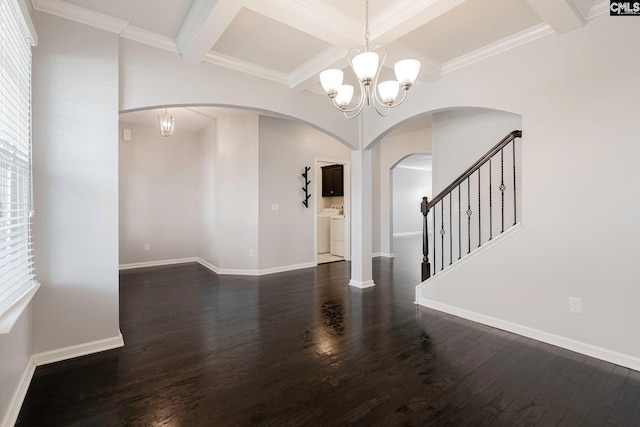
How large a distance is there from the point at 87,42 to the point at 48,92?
0.52m

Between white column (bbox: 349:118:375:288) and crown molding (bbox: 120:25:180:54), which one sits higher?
crown molding (bbox: 120:25:180:54)

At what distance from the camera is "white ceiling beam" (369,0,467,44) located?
2.17 m

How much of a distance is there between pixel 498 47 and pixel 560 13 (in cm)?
67

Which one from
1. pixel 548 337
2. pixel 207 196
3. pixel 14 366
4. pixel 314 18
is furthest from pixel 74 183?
pixel 548 337

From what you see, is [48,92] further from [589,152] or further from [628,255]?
[628,255]

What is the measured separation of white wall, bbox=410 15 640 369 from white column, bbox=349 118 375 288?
65.8 inches

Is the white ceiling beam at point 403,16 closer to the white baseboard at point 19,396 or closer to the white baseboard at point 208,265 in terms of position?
the white baseboard at point 19,396

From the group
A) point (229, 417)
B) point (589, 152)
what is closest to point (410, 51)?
point (589, 152)

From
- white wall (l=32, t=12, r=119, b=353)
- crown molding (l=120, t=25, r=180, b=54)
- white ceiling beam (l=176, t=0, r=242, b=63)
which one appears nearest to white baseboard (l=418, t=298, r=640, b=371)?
white wall (l=32, t=12, r=119, b=353)

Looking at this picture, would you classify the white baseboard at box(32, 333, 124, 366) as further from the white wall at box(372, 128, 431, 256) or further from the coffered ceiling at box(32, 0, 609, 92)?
the white wall at box(372, 128, 431, 256)

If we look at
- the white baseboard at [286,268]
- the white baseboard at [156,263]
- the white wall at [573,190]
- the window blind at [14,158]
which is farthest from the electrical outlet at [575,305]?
the white baseboard at [156,263]

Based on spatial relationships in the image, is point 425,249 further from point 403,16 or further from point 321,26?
point 321,26

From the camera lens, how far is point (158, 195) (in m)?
6.15

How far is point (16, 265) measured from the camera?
196 cm
